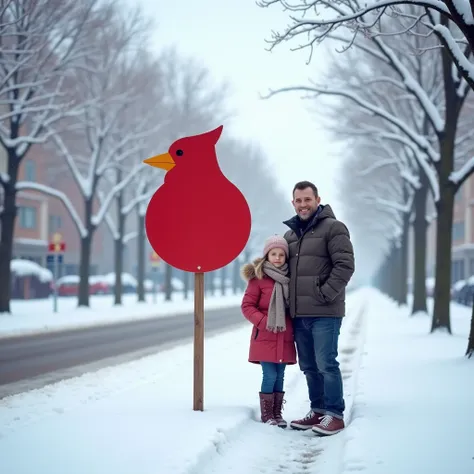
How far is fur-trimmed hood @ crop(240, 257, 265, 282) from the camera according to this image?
6.71m

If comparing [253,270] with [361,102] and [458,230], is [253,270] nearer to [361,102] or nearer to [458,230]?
[361,102]

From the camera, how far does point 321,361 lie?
21.4 feet

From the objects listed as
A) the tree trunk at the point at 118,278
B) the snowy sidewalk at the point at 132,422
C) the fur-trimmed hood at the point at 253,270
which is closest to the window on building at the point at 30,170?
the tree trunk at the point at 118,278

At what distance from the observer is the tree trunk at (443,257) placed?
1456cm

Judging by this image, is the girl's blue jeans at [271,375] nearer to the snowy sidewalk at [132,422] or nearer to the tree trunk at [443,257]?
the snowy sidewalk at [132,422]

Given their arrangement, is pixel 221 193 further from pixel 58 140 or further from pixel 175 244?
pixel 58 140

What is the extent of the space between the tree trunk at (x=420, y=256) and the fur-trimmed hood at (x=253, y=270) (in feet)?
54.7

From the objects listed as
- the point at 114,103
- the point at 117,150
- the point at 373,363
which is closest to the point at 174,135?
the point at 117,150

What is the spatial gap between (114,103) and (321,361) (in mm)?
23455

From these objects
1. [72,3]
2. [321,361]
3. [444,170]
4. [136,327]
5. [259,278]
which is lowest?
[136,327]

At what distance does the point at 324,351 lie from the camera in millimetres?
6508

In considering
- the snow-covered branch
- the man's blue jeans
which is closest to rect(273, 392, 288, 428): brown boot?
the man's blue jeans

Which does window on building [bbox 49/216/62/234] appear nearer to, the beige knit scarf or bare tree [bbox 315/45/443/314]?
bare tree [bbox 315/45/443/314]

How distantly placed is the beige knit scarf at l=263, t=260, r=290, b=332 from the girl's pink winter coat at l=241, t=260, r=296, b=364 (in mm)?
99
